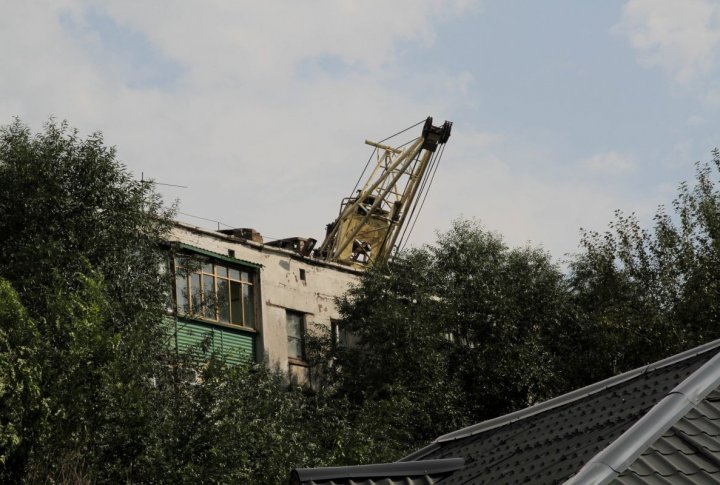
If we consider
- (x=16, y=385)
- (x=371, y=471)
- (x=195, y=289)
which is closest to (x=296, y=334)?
(x=195, y=289)

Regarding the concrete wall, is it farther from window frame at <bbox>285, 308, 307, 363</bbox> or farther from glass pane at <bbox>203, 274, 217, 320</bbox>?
glass pane at <bbox>203, 274, 217, 320</bbox>

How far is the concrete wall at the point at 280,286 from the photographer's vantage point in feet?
112

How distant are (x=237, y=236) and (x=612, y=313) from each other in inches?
443

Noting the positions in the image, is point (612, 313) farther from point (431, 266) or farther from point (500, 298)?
point (431, 266)

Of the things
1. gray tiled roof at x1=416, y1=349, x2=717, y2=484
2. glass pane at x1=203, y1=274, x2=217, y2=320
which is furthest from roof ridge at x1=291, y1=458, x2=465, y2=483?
glass pane at x1=203, y1=274, x2=217, y2=320

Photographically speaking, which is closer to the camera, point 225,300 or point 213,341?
point 213,341

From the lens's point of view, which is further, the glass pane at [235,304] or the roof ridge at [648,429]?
the glass pane at [235,304]

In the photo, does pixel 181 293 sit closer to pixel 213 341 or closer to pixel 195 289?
pixel 195 289

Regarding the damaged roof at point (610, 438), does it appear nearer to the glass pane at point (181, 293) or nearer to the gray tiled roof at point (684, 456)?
the gray tiled roof at point (684, 456)

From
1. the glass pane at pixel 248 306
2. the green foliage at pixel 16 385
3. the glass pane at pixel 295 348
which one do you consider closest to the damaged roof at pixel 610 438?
the green foliage at pixel 16 385

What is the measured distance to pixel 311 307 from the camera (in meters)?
37.2

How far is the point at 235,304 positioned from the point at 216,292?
1.71 m

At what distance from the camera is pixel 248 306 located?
35.0m

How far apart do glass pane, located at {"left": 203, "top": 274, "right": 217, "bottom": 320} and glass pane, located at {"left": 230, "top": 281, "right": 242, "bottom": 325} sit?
3.22 ft
